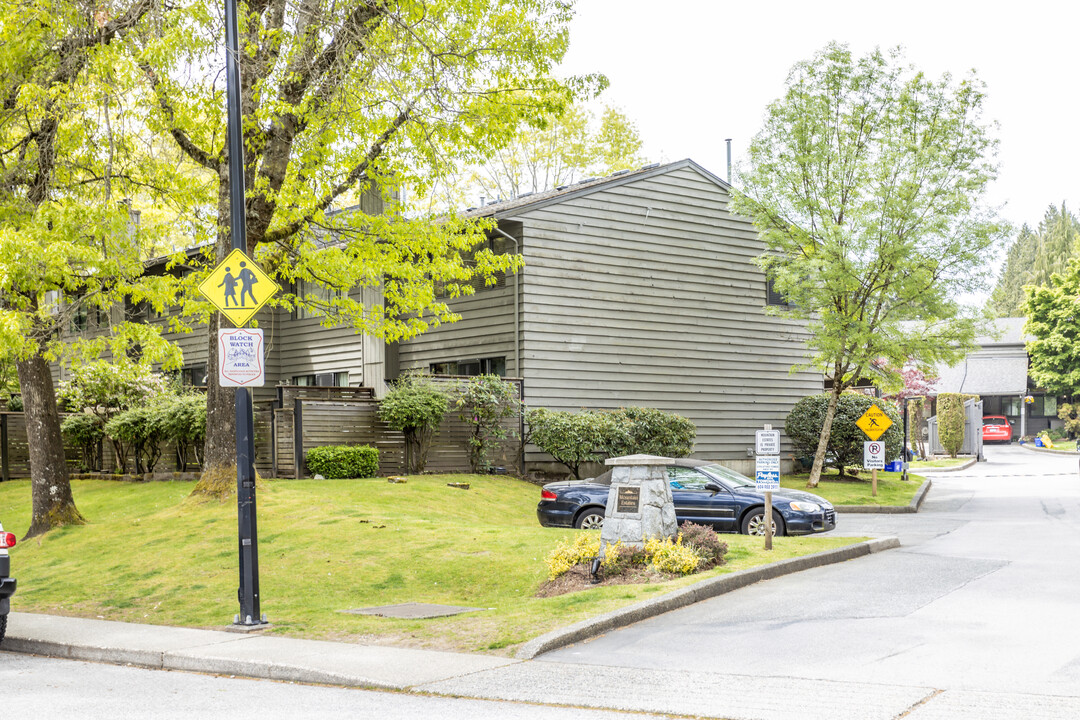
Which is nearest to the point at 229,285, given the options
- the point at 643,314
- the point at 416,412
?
the point at 416,412

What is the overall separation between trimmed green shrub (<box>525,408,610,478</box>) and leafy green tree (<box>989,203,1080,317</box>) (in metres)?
77.8

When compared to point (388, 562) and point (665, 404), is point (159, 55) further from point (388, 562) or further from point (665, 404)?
point (665, 404)

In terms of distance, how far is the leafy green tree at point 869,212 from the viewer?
2681 cm

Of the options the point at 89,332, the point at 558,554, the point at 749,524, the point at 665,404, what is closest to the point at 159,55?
the point at 558,554

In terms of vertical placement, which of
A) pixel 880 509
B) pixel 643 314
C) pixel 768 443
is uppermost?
pixel 643 314

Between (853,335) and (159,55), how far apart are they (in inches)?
746

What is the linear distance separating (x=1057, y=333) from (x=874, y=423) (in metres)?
44.5

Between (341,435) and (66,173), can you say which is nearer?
(66,173)

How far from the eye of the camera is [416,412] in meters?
22.9

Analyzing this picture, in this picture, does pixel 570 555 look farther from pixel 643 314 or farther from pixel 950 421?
pixel 950 421

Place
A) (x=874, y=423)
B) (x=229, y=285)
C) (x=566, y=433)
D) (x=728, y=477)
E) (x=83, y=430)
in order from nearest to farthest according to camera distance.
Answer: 1. (x=229, y=285)
2. (x=728, y=477)
3. (x=566, y=433)
4. (x=874, y=423)
5. (x=83, y=430)

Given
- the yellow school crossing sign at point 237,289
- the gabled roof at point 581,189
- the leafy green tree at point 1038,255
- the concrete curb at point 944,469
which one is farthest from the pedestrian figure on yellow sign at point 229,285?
the leafy green tree at point 1038,255

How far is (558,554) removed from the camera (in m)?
12.2

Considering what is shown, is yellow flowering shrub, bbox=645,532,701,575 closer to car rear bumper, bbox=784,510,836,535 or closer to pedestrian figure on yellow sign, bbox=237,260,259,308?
car rear bumper, bbox=784,510,836,535
